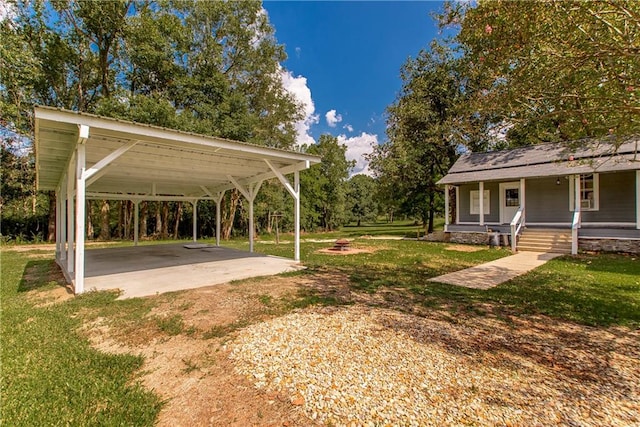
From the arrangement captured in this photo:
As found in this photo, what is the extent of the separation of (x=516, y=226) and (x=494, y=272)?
5.93 meters

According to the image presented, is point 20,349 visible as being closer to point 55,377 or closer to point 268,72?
point 55,377

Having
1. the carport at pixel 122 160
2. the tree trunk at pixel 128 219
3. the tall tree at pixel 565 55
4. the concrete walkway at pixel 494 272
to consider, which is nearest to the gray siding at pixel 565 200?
the concrete walkway at pixel 494 272

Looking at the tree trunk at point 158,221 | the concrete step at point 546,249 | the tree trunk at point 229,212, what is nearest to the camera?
the concrete step at point 546,249

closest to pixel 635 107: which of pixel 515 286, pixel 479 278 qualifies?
pixel 515 286

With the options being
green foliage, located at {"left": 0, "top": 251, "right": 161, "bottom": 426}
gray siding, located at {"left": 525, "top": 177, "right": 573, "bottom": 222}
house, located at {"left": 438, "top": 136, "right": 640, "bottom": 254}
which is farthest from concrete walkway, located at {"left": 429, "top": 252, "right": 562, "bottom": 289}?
green foliage, located at {"left": 0, "top": 251, "right": 161, "bottom": 426}

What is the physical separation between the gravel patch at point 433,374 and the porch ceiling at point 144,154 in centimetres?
446

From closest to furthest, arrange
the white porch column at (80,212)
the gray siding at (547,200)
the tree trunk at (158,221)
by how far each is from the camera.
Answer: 1. the white porch column at (80,212)
2. the gray siding at (547,200)
3. the tree trunk at (158,221)

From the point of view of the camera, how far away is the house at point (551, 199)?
10.0 meters

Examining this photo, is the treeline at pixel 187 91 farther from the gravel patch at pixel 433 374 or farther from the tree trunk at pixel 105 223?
the gravel patch at pixel 433 374

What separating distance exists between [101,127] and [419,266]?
314 inches

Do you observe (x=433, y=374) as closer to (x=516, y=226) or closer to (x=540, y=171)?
(x=516, y=226)

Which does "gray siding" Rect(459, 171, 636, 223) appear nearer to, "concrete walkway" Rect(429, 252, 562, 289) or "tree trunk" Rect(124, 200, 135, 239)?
"concrete walkway" Rect(429, 252, 562, 289)

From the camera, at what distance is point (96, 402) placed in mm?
2211

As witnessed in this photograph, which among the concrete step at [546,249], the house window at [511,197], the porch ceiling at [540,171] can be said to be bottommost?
the concrete step at [546,249]
